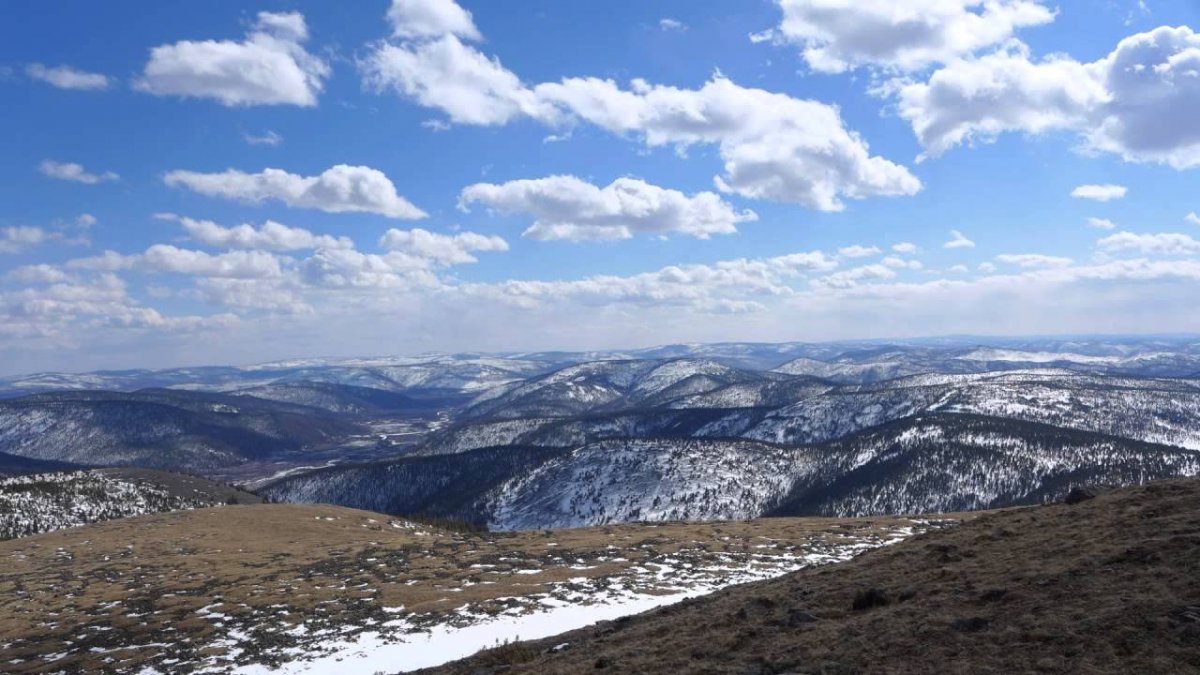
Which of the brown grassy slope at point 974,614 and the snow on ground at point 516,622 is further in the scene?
the snow on ground at point 516,622

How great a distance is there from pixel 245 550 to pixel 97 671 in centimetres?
4025

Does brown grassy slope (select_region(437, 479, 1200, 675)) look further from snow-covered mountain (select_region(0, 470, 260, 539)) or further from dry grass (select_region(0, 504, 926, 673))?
Result: snow-covered mountain (select_region(0, 470, 260, 539))

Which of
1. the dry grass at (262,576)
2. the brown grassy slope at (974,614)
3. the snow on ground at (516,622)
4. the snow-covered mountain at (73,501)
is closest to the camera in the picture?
the brown grassy slope at (974,614)

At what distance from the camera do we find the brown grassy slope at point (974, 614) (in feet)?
40.9

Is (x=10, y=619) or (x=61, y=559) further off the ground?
(x=10, y=619)

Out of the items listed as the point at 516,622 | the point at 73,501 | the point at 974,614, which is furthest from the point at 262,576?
the point at 73,501

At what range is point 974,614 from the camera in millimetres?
15008

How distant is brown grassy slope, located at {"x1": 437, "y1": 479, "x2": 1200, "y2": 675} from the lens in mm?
12461

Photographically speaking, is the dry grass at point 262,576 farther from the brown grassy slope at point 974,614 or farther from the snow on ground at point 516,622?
the brown grassy slope at point 974,614

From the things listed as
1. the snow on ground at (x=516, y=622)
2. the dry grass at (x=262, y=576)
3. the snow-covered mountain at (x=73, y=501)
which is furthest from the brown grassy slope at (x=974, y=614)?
the snow-covered mountain at (x=73, y=501)

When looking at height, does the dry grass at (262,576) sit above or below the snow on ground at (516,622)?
below

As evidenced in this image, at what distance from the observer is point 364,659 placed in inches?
1094

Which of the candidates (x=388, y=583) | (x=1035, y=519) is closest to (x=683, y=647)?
(x=1035, y=519)

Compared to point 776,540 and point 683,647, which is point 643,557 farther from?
point 683,647
